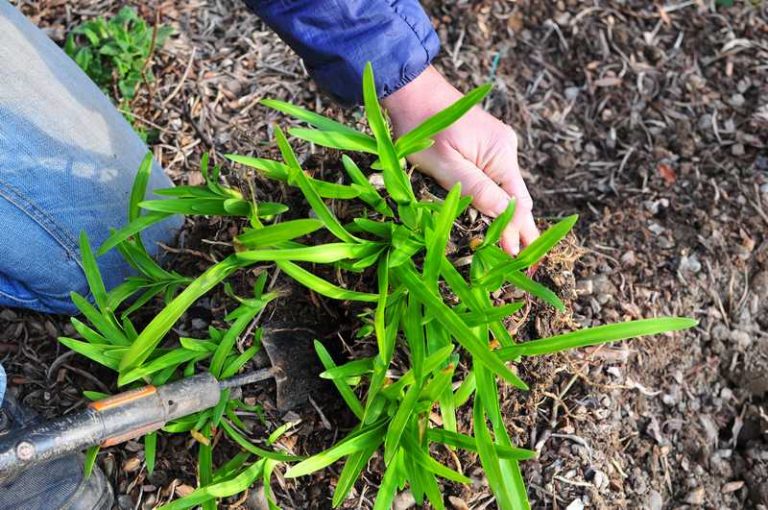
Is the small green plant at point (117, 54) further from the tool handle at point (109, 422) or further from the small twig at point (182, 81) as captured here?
the tool handle at point (109, 422)

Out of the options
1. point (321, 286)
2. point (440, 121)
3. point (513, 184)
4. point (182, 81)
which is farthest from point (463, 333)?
point (182, 81)

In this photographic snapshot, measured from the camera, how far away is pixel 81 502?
1.56m

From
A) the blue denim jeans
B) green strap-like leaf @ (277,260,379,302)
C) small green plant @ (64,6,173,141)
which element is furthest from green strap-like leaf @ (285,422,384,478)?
small green plant @ (64,6,173,141)

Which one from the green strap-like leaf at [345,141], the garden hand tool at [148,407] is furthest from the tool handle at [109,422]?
the green strap-like leaf at [345,141]

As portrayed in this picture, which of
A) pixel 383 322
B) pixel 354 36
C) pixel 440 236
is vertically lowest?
pixel 383 322

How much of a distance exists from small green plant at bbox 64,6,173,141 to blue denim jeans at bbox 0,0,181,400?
0.32 metres

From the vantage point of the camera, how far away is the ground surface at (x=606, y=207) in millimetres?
1761

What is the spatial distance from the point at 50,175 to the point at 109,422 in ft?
2.16

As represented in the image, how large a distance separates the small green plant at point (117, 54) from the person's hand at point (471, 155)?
889mm

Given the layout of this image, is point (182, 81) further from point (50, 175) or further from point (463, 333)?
point (463, 333)

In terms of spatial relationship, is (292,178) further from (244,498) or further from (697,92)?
(697,92)

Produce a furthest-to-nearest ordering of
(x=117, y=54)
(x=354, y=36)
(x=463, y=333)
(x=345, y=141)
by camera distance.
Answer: (x=117, y=54), (x=354, y=36), (x=345, y=141), (x=463, y=333)

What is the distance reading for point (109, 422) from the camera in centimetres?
138

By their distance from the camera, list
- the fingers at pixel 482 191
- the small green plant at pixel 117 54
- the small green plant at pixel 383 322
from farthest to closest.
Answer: the small green plant at pixel 117 54 < the fingers at pixel 482 191 < the small green plant at pixel 383 322
